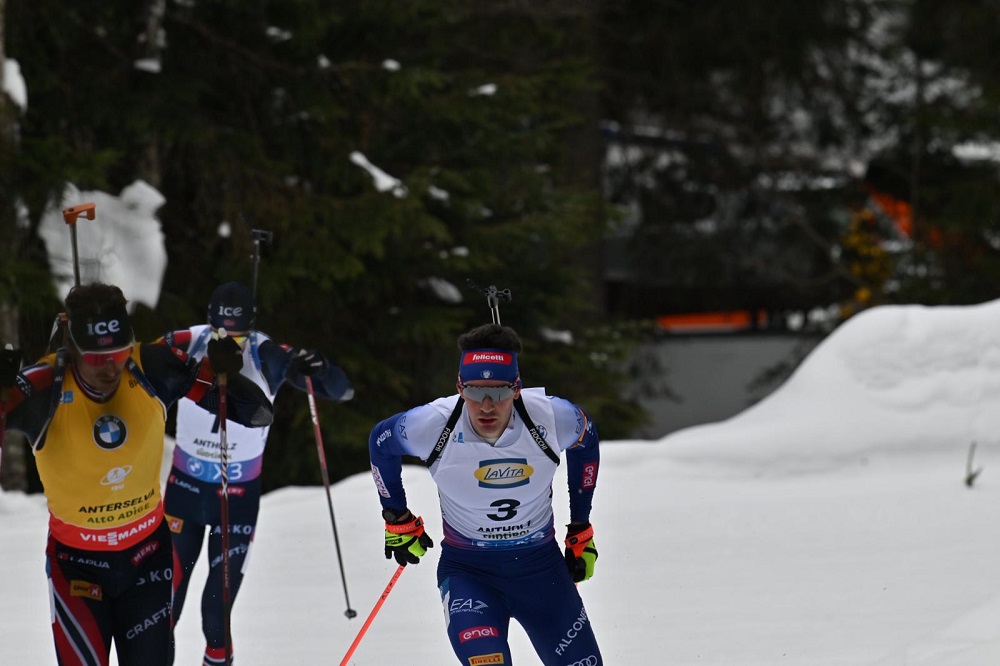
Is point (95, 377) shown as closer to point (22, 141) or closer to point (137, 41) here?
point (22, 141)

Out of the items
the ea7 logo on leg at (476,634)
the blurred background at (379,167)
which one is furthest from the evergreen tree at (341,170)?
the ea7 logo on leg at (476,634)

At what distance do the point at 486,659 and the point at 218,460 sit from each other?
2.30 meters

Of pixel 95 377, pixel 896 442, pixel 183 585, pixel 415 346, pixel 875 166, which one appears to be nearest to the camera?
pixel 95 377

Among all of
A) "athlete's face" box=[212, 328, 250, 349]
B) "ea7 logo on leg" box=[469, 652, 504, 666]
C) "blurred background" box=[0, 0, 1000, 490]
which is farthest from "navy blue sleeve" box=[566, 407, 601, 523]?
"blurred background" box=[0, 0, 1000, 490]

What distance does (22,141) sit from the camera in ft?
33.1

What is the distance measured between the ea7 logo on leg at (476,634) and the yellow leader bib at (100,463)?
116 cm

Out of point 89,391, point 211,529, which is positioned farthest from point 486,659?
point 211,529

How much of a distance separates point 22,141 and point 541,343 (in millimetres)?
5826

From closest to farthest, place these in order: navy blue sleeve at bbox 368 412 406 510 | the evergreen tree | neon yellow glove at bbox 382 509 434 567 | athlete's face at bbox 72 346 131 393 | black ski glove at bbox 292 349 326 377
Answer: athlete's face at bbox 72 346 131 393 < navy blue sleeve at bbox 368 412 406 510 < neon yellow glove at bbox 382 509 434 567 < black ski glove at bbox 292 349 326 377 < the evergreen tree

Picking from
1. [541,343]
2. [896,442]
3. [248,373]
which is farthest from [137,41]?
[896,442]

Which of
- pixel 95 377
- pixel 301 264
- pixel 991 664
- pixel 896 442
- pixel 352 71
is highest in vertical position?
pixel 352 71

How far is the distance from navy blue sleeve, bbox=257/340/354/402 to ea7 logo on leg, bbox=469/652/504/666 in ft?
6.59

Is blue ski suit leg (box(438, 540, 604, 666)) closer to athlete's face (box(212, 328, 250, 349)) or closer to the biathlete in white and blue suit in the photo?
the biathlete in white and blue suit

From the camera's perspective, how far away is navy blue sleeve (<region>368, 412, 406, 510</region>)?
449 cm
